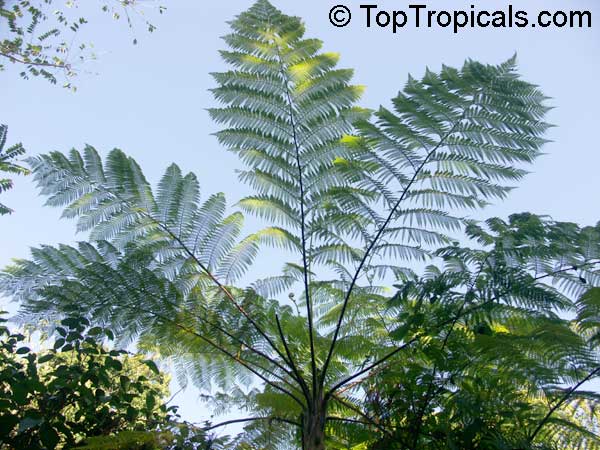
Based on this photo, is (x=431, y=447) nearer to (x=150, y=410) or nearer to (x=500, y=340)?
(x=500, y=340)

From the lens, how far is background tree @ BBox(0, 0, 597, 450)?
218cm

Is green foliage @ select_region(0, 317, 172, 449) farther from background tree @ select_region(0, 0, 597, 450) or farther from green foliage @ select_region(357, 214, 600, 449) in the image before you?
green foliage @ select_region(357, 214, 600, 449)

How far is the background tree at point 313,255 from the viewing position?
2.18 meters

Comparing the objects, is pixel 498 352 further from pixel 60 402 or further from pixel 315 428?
pixel 60 402

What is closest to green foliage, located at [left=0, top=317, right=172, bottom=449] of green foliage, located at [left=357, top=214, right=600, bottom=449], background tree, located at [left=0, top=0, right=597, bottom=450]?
→ background tree, located at [left=0, top=0, right=597, bottom=450]

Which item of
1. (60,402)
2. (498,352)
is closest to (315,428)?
A: (498,352)

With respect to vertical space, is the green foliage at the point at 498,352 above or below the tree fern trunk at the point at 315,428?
above

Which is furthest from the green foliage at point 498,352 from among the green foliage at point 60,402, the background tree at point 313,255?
the green foliage at point 60,402

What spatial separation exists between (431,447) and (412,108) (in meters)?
1.58

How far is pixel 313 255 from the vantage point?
108 inches

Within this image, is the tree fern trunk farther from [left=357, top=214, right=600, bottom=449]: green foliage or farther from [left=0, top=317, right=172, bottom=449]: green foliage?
[left=0, top=317, right=172, bottom=449]: green foliage

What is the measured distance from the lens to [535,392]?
2010mm

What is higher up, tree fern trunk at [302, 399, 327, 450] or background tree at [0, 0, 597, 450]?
background tree at [0, 0, 597, 450]

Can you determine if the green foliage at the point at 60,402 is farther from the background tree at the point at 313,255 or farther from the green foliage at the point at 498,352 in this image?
the green foliage at the point at 498,352
